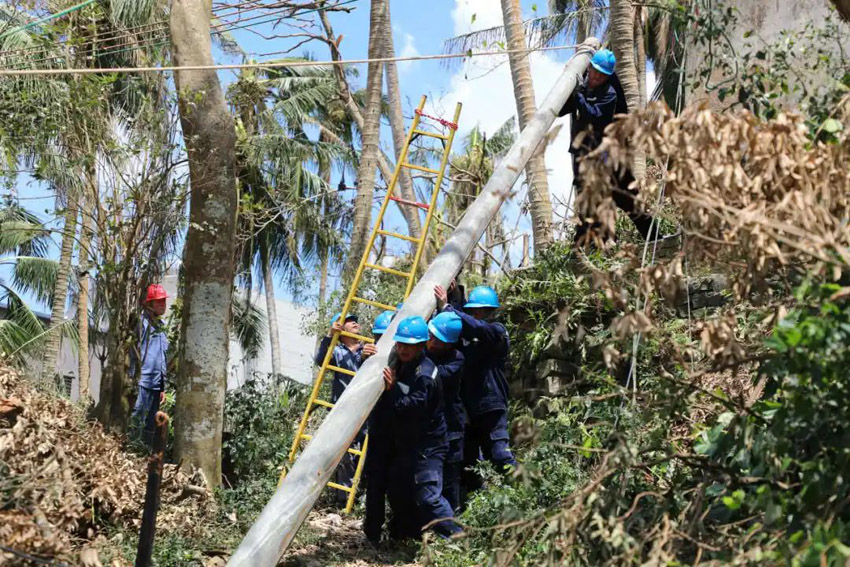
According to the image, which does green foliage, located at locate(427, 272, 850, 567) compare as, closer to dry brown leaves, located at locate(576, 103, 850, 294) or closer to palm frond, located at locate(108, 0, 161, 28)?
dry brown leaves, located at locate(576, 103, 850, 294)

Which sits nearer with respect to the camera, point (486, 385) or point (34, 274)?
point (486, 385)

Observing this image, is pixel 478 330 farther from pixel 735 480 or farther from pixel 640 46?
pixel 640 46

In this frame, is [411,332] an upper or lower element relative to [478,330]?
upper

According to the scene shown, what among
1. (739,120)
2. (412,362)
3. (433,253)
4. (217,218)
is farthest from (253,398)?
(739,120)

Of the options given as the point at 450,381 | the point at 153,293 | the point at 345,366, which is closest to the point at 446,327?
the point at 450,381

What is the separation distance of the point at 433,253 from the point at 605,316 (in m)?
5.75

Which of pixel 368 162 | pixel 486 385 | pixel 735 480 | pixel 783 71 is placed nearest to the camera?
pixel 735 480

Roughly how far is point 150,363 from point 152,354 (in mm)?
89

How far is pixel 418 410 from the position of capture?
7.97 metres

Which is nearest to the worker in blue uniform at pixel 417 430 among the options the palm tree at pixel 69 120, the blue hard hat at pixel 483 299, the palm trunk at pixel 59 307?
the blue hard hat at pixel 483 299

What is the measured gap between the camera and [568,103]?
9.27m

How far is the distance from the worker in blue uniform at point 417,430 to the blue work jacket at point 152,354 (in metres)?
2.72

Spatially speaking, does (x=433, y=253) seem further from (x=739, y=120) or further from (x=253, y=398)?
(x=739, y=120)

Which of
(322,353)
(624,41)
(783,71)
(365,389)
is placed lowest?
(322,353)
